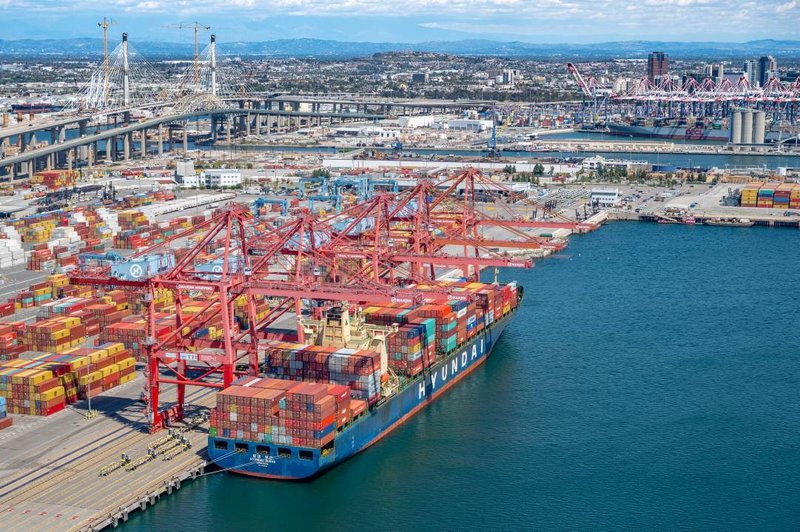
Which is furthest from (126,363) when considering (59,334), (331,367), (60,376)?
(331,367)

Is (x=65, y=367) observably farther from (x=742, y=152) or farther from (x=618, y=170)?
(x=742, y=152)

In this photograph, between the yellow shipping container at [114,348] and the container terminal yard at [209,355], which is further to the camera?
the yellow shipping container at [114,348]

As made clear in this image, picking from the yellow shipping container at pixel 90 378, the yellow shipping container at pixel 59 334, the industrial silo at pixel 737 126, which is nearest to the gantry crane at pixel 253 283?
the yellow shipping container at pixel 90 378

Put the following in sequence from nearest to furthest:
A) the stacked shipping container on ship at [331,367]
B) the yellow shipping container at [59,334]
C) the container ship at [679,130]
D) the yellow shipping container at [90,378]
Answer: the stacked shipping container on ship at [331,367]
the yellow shipping container at [90,378]
the yellow shipping container at [59,334]
the container ship at [679,130]

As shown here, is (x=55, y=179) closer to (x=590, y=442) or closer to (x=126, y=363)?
(x=126, y=363)

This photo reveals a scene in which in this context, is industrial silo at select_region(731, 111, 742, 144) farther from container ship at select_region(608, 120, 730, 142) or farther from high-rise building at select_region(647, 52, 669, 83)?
high-rise building at select_region(647, 52, 669, 83)

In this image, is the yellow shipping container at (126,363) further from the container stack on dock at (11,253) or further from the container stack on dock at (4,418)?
the container stack on dock at (11,253)
